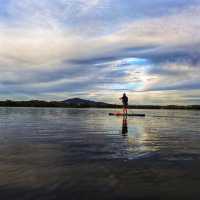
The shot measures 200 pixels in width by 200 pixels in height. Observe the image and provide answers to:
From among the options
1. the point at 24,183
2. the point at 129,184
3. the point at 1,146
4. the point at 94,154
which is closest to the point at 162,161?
the point at 94,154

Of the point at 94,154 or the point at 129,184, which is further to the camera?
the point at 94,154

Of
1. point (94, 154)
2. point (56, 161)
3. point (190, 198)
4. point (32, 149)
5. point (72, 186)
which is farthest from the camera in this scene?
point (32, 149)

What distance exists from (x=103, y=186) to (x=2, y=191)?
10.00 feet

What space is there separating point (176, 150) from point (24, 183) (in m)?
10.4

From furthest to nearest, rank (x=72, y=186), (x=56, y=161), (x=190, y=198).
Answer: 1. (x=56, y=161)
2. (x=72, y=186)
3. (x=190, y=198)

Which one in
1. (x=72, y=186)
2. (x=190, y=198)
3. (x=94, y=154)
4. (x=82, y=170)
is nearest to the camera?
(x=190, y=198)

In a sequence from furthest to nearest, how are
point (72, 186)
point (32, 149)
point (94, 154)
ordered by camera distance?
point (32, 149)
point (94, 154)
point (72, 186)

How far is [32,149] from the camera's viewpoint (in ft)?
54.0

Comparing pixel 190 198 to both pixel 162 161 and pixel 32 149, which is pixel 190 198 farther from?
A: pixel 32 149

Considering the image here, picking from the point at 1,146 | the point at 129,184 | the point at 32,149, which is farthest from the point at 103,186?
the point at 1,146

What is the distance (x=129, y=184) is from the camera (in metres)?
9.70

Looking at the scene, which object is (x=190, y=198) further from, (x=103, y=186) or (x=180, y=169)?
(x=180, y=169)

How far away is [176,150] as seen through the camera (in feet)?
56.6

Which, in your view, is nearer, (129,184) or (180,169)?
(129,184)
